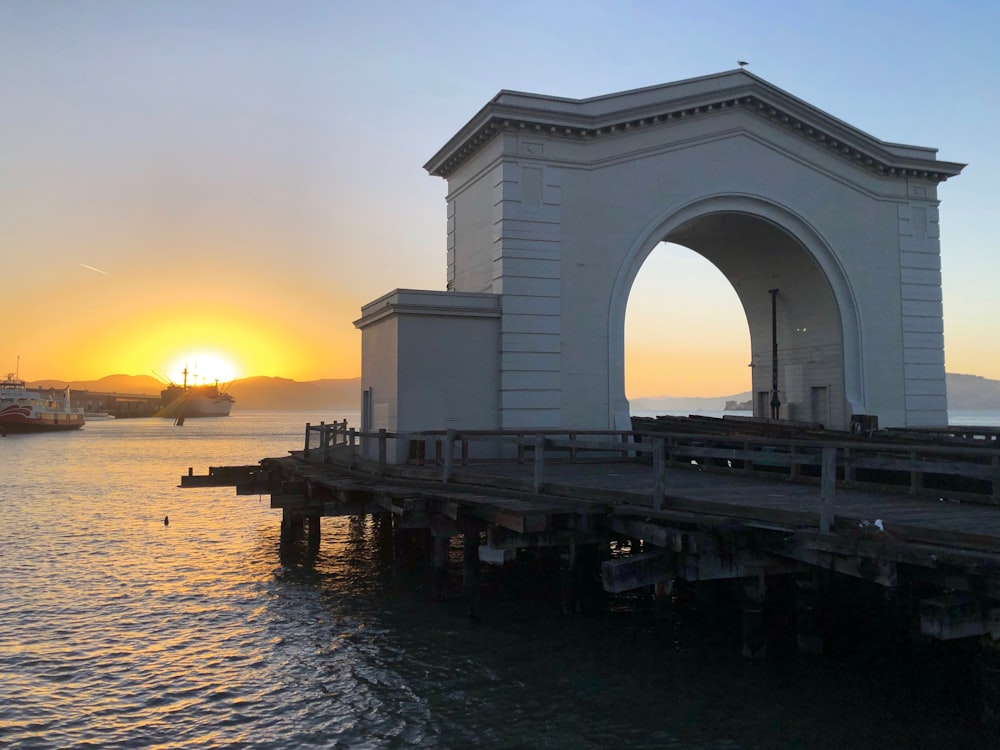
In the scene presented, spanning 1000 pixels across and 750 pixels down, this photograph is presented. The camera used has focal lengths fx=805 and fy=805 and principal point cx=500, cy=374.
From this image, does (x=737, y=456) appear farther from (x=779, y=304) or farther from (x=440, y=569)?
(x=779, y=304)

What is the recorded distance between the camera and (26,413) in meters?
116

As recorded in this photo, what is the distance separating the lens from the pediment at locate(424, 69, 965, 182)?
902 inches

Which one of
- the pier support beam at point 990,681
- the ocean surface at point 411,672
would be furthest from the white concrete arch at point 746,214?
the pier support beam at point 990,681

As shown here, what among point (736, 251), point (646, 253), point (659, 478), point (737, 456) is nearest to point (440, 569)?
point (659, 478)

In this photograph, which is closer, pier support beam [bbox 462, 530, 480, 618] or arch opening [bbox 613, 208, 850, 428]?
pier support beam [bbox 462, 530, 480, 618]

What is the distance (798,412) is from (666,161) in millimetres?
10707

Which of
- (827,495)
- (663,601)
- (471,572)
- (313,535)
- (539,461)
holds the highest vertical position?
(539,461)

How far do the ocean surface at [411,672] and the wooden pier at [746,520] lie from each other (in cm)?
88

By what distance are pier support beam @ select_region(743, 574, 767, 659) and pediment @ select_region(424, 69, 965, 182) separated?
15412 millimetres

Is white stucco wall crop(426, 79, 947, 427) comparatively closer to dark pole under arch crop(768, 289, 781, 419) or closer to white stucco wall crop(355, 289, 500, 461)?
dark pole under arch crop(768, 289, 781, 419)

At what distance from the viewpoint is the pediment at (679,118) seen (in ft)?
Result: 75.2

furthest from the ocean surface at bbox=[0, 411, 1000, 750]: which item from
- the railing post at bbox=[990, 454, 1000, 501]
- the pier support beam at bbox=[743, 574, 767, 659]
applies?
the railing post at bbox=[990, 454, 1000, 501]

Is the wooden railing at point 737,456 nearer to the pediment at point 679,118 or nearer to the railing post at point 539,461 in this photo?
the railing post at point 539,461

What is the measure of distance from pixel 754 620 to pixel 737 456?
2.39 metres
